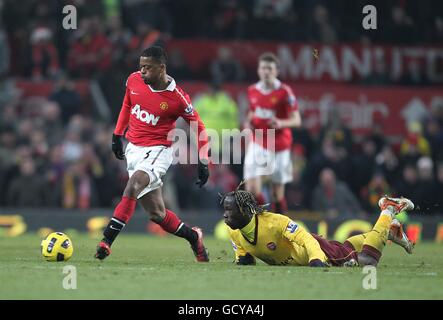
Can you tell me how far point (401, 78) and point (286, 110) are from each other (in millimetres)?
7954

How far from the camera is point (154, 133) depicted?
485 inches

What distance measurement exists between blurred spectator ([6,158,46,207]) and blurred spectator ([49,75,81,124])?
5.34 ft

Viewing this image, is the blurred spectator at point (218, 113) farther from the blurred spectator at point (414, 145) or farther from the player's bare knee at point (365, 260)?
the player's bare knee at point (365, 260)

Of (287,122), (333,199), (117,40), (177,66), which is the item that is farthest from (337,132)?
(287,122)

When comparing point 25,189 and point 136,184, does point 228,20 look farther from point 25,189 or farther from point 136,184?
point 136,184

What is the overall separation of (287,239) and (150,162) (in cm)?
179

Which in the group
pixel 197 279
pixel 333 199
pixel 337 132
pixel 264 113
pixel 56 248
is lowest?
pixel 197 279

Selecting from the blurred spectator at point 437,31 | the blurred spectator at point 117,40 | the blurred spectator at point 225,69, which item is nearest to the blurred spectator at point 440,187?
the blurred spectator at point 437,31

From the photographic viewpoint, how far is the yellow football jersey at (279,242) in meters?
11.1

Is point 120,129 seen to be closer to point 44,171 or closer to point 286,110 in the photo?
point 286,110

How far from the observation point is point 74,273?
10.4 m

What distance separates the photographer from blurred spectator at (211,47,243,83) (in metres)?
22.3

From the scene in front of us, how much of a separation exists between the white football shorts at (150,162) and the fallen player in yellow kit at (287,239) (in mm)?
953

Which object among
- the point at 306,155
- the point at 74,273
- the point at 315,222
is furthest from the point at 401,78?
the point at 74,273
